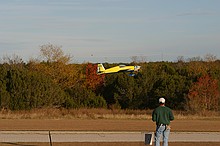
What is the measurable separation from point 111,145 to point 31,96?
3629cm

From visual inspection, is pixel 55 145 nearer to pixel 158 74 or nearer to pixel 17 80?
pixel 17 80

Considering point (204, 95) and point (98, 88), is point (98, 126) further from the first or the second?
point (98, 88)

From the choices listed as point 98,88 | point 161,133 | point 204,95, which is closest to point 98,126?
point 161,133

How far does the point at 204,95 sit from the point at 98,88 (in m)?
22.7

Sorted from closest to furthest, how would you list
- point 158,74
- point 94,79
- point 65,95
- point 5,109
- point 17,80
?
point 5,109
point 17,80
point 65,95
point 158,74
point 94,79

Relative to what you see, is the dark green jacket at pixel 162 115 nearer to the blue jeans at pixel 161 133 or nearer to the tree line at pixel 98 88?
the blue jeans at pixel 161 133

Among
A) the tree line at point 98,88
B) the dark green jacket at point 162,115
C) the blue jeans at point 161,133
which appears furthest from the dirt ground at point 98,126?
the tree line at point 98,88

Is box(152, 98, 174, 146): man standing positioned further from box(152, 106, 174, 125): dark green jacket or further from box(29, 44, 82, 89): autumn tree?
box(29, 44, 82, 89): autumn tree

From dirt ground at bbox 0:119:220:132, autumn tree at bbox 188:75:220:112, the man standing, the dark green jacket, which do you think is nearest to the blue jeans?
the man standing

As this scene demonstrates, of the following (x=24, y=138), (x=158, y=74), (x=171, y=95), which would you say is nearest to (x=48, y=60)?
(x=158, y=74)

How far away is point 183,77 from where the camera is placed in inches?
2638

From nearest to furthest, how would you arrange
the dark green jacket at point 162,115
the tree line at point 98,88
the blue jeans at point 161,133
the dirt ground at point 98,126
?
the dark green jacket at point 162,115
the blue jeans at point 161,133
the dirt ground at point 98,126
the tree line at point 98,88

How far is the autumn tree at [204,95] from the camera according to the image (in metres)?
55.9

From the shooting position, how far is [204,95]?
5812cm
